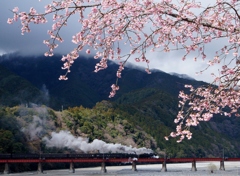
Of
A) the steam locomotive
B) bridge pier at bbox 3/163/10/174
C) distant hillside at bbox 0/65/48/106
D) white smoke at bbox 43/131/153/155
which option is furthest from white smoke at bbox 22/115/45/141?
distant hillside at bbox 0/65/48/106

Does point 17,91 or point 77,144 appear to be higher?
point 17,91

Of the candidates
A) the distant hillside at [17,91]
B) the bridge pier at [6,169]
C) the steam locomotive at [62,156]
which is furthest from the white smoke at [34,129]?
the distant hillside at [17,91]


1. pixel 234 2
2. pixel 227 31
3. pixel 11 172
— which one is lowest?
pixel 11 172

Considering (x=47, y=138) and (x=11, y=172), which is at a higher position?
(x=47, y=138)

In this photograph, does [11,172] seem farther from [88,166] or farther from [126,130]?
[126,130]

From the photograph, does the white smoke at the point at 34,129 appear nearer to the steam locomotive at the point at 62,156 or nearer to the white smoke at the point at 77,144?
the white smoke at the point at 77,144

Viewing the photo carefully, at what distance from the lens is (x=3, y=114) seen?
201 feet

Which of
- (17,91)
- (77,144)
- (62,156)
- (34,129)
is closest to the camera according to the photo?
(62,156)

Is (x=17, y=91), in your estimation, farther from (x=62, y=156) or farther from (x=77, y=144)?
(x=62, y=156)

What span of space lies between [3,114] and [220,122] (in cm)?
13788

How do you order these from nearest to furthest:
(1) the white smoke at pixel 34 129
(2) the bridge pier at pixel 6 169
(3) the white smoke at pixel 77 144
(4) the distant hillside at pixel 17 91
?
(2) the bridge pier at pixel 6 169, (1) the white smoke at pixel 34 129, (3) the white smoke at pixel 77 144, (4) the distant hillside at pixel 17 91

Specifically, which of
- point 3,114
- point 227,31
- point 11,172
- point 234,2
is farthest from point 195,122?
point 3,114

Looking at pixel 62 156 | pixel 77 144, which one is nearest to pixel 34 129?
pixel 62 156

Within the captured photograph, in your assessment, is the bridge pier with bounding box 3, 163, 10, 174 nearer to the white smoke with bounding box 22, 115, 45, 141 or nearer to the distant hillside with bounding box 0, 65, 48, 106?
the white smoke with bounding box 22, 115, 45, 141
